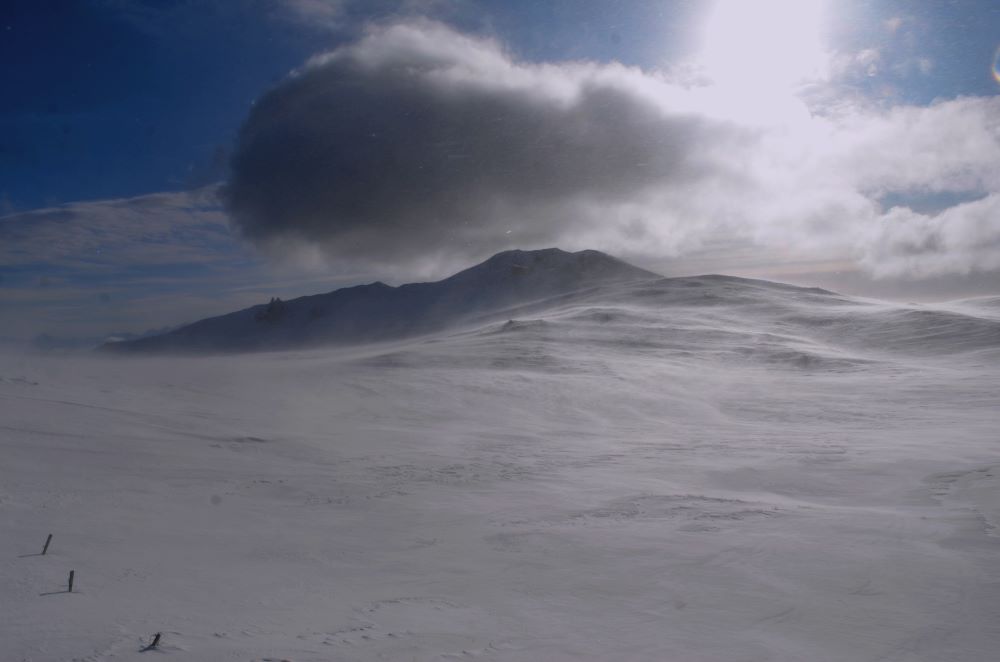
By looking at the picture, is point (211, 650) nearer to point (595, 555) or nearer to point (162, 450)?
point (595, 555)

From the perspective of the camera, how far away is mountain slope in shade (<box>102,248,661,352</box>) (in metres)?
128

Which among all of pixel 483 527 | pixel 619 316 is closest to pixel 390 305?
pixel 619 316

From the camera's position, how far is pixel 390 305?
467 ft

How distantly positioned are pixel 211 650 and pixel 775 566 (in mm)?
5962

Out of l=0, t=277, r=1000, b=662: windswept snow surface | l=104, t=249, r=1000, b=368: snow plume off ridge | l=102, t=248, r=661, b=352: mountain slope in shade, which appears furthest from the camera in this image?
l=102, t=248, r=661, b=352: mountain slope in shade

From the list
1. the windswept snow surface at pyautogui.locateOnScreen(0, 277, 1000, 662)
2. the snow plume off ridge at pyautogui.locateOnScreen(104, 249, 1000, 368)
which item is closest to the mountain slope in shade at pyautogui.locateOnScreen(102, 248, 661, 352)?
the snow plume off ridge at pyautogui.locateOnScreen(104, 249, 1000, 368)

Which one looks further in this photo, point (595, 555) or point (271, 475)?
point (271, 475)

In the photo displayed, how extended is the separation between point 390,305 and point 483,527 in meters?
134

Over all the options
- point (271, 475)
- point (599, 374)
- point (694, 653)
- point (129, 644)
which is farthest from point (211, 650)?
point (599, 374)

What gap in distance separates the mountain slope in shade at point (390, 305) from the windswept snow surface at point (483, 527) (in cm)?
9693

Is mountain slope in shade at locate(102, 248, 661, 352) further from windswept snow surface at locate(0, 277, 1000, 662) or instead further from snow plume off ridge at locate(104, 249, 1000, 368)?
windswept snow surface at locate(0, 277, 1000, 662)

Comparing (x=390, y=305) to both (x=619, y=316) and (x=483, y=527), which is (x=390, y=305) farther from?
(x=483, y=527)

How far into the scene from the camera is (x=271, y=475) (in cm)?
1285

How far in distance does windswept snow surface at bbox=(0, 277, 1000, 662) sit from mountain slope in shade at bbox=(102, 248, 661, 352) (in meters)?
96.9
